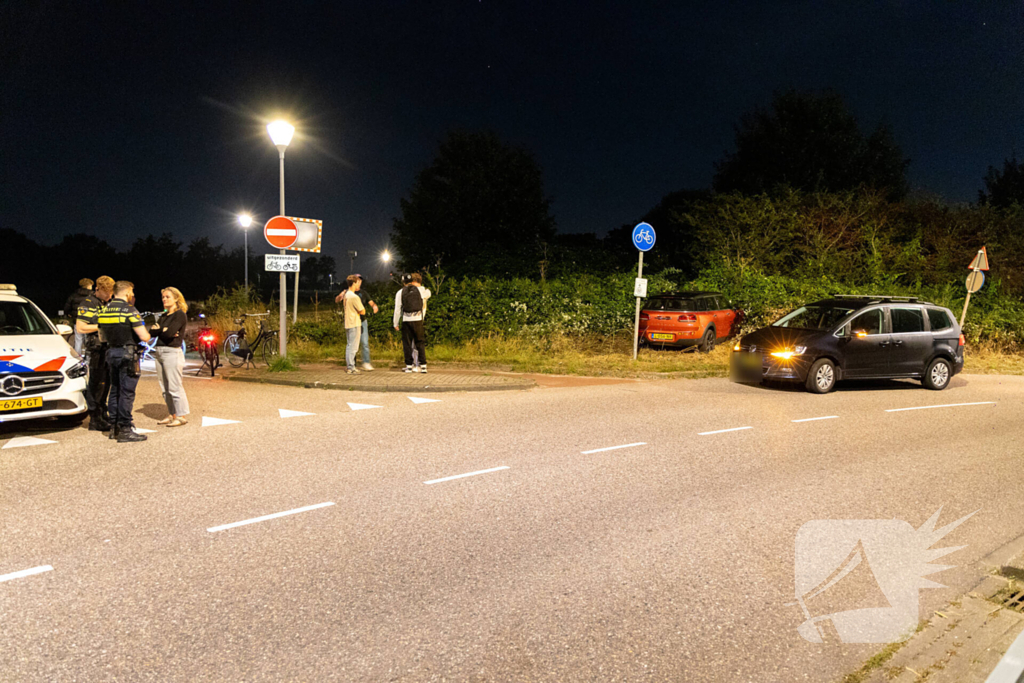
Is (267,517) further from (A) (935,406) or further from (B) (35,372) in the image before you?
(A) (935,406)

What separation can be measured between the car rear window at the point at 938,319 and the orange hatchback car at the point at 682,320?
488 cm

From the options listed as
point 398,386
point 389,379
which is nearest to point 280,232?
point 389,379

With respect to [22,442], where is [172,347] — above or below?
above

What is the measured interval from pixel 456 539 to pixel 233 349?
10907 mm

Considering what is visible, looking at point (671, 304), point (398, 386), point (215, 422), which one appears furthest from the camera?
point (671, 304)

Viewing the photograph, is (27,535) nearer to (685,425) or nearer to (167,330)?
(167,330)

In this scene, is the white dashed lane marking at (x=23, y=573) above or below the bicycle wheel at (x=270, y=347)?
below

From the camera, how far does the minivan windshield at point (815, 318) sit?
12586mm

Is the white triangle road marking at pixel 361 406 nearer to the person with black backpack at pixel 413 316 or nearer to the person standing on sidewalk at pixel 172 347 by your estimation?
the person standing on sidewalk at pixel 172 347

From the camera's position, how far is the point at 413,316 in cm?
1313

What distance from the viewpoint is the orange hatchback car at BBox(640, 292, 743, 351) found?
1664cm

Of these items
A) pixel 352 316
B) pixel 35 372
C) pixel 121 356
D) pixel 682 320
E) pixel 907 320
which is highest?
pixel 907 320

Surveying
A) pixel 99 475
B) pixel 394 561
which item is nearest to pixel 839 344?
pixel 394 561

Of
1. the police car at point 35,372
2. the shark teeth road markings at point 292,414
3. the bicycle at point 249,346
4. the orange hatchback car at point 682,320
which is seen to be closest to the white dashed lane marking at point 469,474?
the shark teeth road markings at point 292,414
